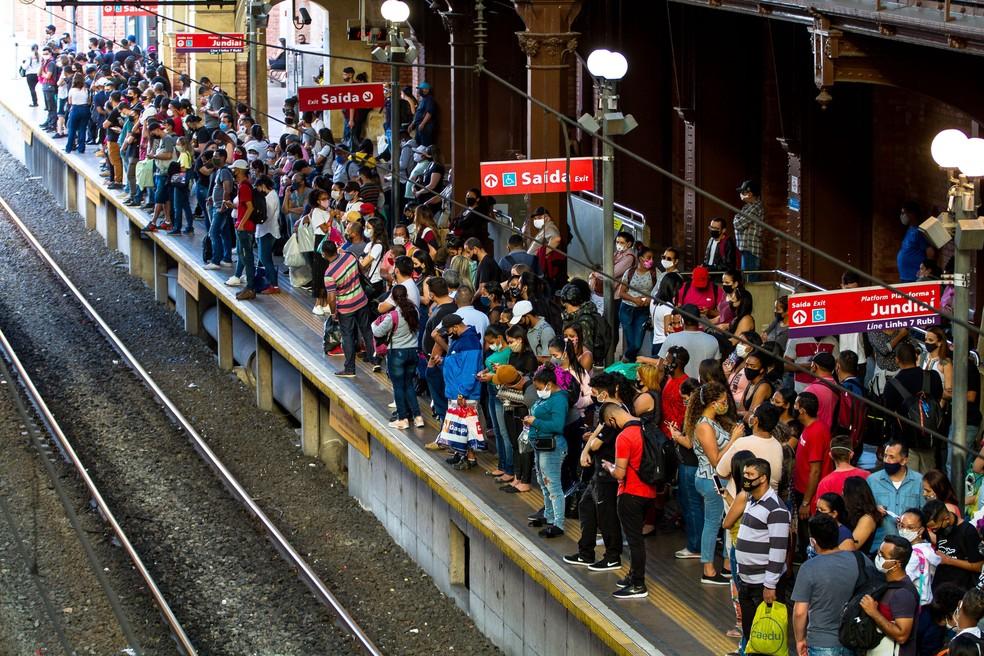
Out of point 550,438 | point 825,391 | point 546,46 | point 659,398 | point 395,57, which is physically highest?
point 546,46

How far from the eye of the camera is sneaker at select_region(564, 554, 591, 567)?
12789mm

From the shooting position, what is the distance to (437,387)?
631 inches

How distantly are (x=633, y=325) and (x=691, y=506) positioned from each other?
476 centimetres

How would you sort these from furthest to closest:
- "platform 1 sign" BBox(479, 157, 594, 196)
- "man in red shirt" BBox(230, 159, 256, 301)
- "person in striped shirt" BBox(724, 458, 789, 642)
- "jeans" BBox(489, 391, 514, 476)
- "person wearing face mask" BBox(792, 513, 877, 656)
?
"man in red shirt" BBox(230, 159, 256, 301), "platform 1 sign" BBox(479, 157, 594, 196), "jeans" BBox(489, 391, 514, 476), "person in striped shirt" BBox(724, 458, 789, 642), "person wearing face mask" BBox(792, 513, 877, 656)

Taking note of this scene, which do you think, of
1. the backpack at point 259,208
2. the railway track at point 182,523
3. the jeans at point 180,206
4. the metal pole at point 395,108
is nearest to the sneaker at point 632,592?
the railway track at point 182,523

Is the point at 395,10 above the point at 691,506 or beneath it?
above

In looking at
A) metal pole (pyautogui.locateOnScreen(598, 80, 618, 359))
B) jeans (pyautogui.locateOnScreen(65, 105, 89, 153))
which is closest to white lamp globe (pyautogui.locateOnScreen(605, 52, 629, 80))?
metal pole (pyautogui.locateOnScreen(598, 80, 618, 359))

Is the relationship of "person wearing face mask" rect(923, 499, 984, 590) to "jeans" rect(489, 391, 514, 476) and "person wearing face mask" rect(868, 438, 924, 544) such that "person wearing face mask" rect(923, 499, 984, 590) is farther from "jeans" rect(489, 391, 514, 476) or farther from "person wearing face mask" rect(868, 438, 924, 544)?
"jeans" rect(489, 391, 514, 476)

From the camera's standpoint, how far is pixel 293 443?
20.2 meters

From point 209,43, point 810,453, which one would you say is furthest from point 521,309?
point 209,43

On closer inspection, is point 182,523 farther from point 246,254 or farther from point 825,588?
point 825,588

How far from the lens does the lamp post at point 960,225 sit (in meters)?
10.5

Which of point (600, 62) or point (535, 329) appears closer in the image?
point (535, 329)

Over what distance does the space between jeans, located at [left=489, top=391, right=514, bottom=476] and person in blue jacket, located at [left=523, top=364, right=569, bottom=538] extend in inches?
37.7
